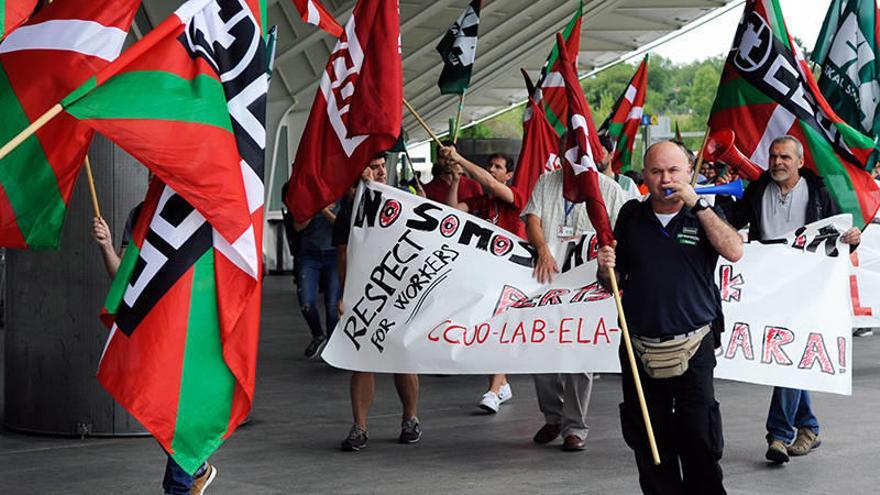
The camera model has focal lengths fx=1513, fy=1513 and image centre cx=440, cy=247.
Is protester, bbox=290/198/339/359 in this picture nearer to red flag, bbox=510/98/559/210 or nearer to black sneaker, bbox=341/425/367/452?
red flag, bbox=510/98/559/210

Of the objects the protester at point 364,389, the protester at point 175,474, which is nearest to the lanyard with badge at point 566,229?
the protester at point 364,389

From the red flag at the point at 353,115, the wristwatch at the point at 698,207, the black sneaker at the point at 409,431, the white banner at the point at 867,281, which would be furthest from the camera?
the white banner at the point at 867,281

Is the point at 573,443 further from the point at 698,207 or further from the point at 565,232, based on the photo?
the point at 698,207

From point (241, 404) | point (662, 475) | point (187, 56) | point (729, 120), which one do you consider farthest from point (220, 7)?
point (729, 120)

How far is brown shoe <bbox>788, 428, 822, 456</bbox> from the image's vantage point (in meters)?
9.30

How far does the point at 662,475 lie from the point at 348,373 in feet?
24.5

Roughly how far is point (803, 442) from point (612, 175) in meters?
2.48

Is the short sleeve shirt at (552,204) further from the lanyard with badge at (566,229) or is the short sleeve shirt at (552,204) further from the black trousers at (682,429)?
the black trousers at (682,429)

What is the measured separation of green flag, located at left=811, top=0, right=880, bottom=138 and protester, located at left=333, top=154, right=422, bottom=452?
3.54m

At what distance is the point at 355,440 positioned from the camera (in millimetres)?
9547

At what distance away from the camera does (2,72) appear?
678 cm

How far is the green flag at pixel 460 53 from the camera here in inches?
459

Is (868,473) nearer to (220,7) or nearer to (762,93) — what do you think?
(762,93)

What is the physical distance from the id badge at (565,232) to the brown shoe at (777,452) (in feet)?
6.13
